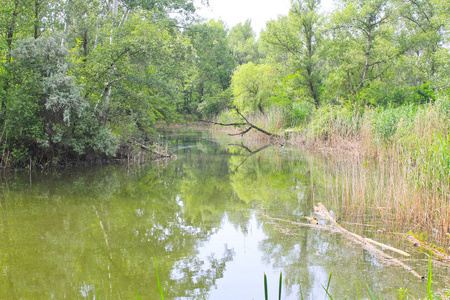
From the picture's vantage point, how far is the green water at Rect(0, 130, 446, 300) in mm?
3408

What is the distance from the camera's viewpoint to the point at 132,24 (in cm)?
1075

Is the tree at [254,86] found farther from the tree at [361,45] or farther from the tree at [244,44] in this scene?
the tree at [244,44]

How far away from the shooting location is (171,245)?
4531 millimetres

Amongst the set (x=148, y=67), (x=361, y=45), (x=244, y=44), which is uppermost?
(x=244, y=44)

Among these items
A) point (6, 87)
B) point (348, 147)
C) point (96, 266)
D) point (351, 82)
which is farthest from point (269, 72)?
point (96, 266)

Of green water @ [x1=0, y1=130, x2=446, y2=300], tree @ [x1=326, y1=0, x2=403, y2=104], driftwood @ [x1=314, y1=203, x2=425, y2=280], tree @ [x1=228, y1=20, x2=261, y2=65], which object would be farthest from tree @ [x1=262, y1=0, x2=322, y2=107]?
tree @ [x1=228, y1=20, x2=261, y2=65]

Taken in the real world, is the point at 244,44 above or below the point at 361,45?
above

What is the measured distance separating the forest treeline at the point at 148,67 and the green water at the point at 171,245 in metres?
1.91

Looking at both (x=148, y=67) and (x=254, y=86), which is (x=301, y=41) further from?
(x=148, y=67)

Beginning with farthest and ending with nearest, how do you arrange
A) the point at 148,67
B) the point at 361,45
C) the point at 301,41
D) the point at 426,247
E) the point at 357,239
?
the point at 301,41, the point at 361,45, the point at 148,67, the point at 357,239, the point at 426,247

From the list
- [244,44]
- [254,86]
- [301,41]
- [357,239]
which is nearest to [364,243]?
[357,239]

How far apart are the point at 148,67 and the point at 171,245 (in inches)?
335

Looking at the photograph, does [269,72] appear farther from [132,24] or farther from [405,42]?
[132,24]

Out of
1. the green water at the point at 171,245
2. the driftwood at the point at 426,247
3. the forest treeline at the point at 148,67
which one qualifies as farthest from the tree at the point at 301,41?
the driftwood at the point at 426,247
